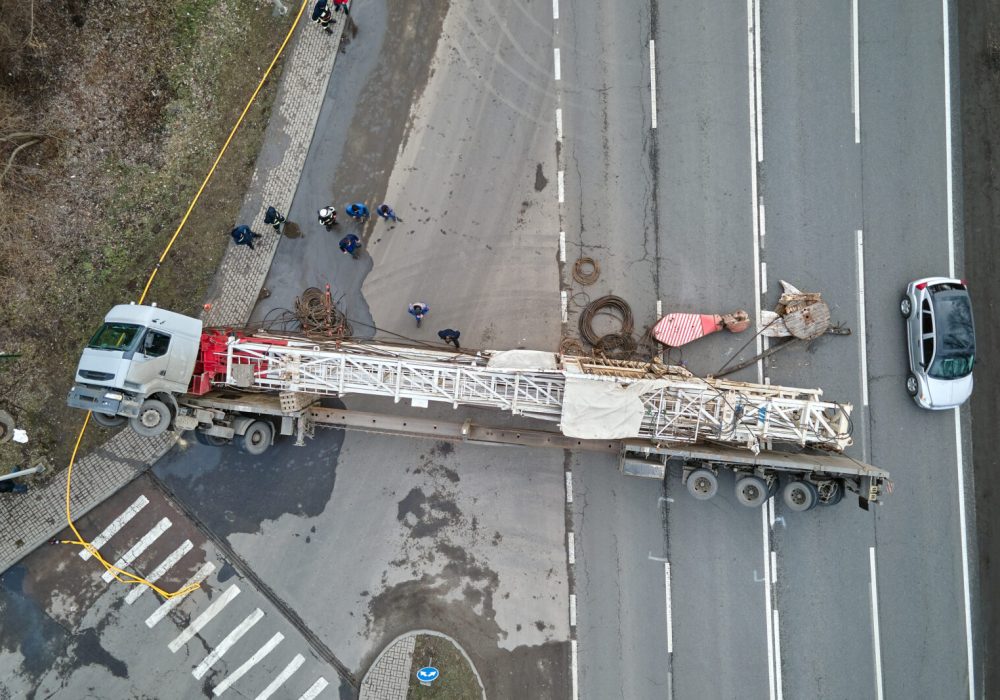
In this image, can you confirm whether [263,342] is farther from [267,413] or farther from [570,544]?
[570,544]

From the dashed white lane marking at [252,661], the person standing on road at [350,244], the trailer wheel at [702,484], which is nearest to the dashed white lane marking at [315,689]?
the dashed white lane marking at [252,661]

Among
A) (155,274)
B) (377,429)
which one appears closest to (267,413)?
(377,429)

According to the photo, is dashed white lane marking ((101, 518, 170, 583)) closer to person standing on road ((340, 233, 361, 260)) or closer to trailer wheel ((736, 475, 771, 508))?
person standing on road ((340, 233, 361, 260))

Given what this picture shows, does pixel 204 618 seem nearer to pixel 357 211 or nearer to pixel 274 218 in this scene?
pixel 274 218

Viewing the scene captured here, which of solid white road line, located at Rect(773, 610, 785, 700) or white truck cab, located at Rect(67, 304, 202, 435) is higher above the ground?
white truck cab, located at Rect(67, 304, 202, 435)

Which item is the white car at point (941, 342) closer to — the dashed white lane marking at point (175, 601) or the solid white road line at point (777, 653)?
Answer: the solid white road line at point (777, 653)

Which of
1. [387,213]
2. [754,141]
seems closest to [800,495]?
[754,141]

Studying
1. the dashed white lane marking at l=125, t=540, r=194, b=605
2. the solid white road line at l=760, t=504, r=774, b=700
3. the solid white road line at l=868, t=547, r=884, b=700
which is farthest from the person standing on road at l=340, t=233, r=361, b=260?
the solid white road line at l=868, t=547, r=884, b=700
